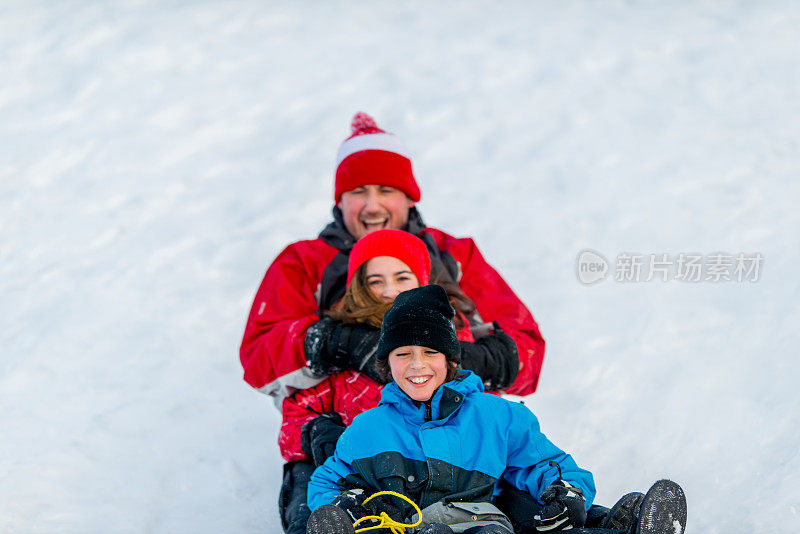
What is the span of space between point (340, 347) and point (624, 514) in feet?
3.94

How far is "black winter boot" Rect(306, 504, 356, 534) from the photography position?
2.22m

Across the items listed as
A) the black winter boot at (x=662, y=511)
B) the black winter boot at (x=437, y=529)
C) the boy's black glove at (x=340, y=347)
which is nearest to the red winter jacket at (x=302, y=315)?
the boy's black glove at (x=340, y=347)

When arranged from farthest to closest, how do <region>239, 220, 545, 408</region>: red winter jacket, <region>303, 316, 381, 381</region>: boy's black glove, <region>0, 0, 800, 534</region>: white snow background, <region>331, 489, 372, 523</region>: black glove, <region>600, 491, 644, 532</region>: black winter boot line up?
<region>0, 0, 800, 534</region>: white snow background < <region>239, 220, 545, 408</region>: red winter jacket < <region>303, 316, 381, 381</region>: boy's black glove < <region>331, 489, 372, 523</region>: black glove < <region>600, 491, 644, 532</region>: black winter boot

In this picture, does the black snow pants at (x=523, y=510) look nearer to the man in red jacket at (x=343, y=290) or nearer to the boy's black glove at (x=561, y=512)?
the boy's black glove at (x=561, y=512)

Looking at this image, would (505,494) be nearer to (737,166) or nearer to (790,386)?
(790,386)

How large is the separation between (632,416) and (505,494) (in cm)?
183

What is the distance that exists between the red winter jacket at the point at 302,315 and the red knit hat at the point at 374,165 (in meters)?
0.24

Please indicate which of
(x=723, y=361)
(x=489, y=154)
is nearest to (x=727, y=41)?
(x=489, y=154)

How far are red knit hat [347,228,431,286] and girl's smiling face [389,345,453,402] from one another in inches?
26.0

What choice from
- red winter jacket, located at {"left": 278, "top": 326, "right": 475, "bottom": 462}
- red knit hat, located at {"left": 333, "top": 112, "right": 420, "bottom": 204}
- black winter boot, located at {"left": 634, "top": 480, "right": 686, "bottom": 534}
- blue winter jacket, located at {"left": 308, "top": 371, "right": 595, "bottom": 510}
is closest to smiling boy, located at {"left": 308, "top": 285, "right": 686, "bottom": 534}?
blue winter jacket, located at {"left": 308, "top": 371, "right": 595, "bottom": 510}

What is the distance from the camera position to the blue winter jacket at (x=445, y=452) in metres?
2.54

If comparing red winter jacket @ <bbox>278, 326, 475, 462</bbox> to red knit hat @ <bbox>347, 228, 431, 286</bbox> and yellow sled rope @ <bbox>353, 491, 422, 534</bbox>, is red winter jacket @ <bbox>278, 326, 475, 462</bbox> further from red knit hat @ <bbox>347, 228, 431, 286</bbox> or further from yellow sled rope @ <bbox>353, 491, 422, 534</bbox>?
yellow sled rope @ <bbox>353, 491, 422, 534</bbox>

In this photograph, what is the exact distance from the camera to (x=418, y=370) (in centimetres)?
260

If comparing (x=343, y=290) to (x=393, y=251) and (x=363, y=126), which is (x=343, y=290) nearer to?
(x=393, y=251)
